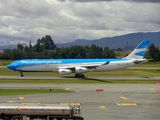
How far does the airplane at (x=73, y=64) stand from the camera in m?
68.8

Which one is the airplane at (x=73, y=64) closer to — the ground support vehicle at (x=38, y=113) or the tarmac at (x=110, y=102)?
the tarmac at (x=110, y=102)

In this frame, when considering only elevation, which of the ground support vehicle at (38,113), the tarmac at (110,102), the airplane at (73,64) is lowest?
the tarmac at (110,102)

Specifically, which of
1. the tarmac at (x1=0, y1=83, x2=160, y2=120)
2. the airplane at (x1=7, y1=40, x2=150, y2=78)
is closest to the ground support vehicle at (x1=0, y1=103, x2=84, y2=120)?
the tarmac at (x1=0, y1=83, x2=160, y2=120)

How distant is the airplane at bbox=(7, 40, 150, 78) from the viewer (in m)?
68.8

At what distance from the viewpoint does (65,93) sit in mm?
41750

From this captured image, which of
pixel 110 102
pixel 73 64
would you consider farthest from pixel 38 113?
pixel 73 64

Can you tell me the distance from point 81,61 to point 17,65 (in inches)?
554

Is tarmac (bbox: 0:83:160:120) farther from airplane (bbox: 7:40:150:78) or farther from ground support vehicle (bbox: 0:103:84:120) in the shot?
airplane (bbox: 7:40:150:78)

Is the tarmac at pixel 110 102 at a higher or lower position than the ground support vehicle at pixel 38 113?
lower

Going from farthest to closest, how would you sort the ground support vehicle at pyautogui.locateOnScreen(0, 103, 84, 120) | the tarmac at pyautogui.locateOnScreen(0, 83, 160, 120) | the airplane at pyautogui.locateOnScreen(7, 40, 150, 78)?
the airplane at pyautogui.locateOnScreen(7, 40, 150, 78) → the tarmac at pyautogui.locateOnScreen(0, 83, 160, 120) → the ground support vehicle at pyautogui.locateOnScreen(0, 103, 84, 120)

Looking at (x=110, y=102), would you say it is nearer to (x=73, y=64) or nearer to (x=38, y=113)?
(x=38, y=113)

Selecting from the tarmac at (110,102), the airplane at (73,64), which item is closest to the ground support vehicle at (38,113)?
the tarmac at (110,102)

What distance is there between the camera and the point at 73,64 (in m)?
70.8

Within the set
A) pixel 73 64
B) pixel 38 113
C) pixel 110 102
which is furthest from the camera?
pixel 73 64
